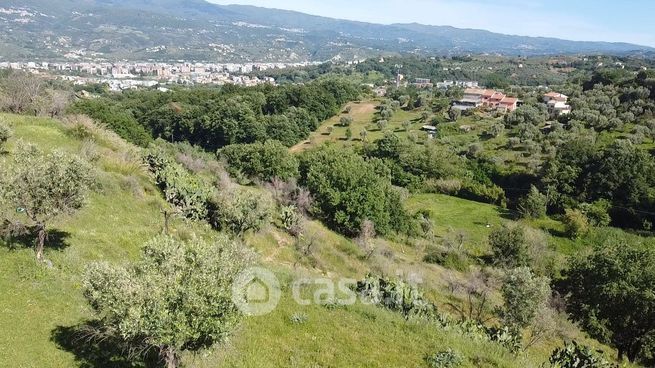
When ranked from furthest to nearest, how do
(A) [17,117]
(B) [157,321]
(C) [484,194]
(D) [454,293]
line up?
1. (C) [484,194]
2. (A) [17,117]
3. (D) [454,293]
4. (B) [157,321]

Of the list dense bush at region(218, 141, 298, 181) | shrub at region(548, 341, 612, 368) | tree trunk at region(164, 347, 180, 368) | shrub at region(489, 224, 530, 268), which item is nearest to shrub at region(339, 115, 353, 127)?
dense bush at region(218, 141, 298, 181)

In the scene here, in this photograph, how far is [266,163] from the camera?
6156 centimetres

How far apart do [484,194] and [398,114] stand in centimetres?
5473

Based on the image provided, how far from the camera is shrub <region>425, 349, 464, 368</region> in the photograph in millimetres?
17062

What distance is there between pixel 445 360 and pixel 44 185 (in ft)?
51.9

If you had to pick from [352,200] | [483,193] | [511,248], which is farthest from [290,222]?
[483,193]

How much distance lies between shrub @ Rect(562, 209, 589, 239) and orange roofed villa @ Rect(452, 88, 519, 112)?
64.8 meters

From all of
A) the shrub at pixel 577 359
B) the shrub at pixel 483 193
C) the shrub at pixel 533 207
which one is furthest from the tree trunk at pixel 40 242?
the shrub at pixel 483 193

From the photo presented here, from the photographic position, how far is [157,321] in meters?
11.3

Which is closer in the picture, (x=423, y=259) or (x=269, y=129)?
(x=423, y=259)

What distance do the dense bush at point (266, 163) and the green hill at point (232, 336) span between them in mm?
26491

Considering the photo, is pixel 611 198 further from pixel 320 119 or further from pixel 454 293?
→ pixel 320 119

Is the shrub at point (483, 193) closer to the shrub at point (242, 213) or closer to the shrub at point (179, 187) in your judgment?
the shrub at point (179, 187)

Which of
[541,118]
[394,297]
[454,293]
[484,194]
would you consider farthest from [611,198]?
[394,297]
